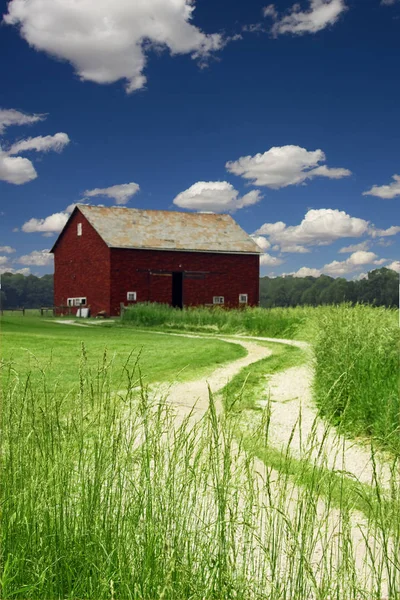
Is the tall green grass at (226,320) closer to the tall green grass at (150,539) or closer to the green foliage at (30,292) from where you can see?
the tall green grass at (150,539)

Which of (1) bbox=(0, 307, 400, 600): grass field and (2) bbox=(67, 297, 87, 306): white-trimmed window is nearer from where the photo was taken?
(1) bbox=(0, 307, 400, 600): grass field

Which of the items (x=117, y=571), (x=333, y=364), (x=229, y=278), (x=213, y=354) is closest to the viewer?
(x=117, y=571)

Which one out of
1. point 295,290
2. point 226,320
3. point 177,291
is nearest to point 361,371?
point 226,320

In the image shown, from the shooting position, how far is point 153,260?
105ft

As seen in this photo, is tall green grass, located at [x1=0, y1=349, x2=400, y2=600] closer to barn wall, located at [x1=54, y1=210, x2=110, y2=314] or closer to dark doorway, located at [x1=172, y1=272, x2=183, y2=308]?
barn wall, located at [x1=54, y1=210, x2=110, y2=314]

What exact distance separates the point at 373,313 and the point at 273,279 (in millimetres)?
38730

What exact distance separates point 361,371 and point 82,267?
89.6 ft

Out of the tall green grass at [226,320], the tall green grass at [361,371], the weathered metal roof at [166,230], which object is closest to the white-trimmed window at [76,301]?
the weathered metal roof at [166,230]

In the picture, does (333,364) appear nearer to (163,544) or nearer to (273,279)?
(163,544)

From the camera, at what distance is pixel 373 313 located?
11.9m

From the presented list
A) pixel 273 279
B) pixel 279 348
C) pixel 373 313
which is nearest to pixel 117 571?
pixel 373 313

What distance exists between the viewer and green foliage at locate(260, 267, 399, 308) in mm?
35625

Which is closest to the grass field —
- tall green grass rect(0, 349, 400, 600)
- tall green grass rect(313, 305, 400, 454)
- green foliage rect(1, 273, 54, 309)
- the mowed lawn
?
tall green grass rect(0, 349, 400, 600)

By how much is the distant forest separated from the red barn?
3.55 m
